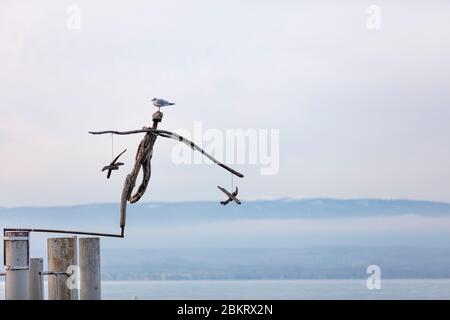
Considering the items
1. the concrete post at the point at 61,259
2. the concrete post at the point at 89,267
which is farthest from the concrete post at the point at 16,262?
the concrete post at the point at 89,267

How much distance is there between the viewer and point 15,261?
20.2 meters

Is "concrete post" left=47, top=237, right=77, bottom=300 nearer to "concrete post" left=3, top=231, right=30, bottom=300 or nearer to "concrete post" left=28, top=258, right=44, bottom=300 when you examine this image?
"concrete post" left=28, top=258, right=44, bottom=300

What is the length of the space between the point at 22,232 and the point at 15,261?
1.52 ft

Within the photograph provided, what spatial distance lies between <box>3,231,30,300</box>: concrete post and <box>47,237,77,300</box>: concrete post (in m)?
0.95

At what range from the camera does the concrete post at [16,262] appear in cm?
2016

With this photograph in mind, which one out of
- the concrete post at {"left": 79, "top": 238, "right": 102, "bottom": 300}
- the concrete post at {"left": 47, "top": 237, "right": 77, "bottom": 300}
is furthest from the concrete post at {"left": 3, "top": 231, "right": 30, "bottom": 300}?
the concrete post at {"left": 79, "top": 238, "right": 102, "bottom": 300}

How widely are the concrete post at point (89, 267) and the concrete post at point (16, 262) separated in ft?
3.95

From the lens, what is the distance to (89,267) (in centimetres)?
2123

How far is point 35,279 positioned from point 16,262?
1.36m

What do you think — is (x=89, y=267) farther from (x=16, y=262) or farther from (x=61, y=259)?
(x=16, y=262)
